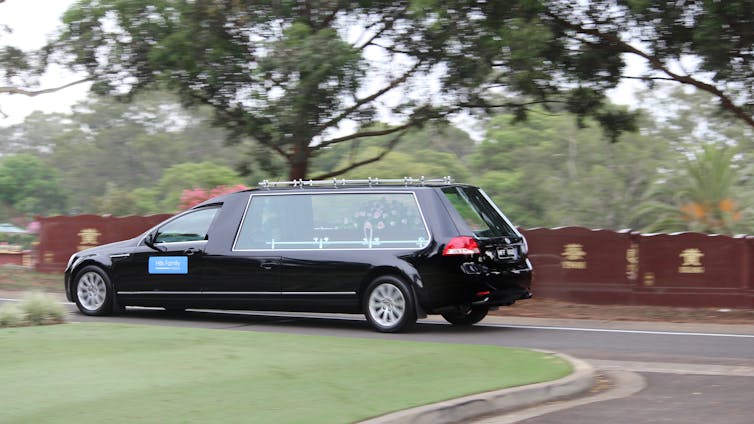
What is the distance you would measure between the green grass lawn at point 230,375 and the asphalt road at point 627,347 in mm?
898

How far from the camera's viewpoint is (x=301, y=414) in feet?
21.8

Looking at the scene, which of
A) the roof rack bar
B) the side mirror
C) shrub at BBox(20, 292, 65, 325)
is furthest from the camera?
the side mirror

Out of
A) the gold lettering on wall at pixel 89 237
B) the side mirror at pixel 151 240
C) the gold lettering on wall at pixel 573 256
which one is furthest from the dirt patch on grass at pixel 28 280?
the gold lettering on wall at pixel 573 256

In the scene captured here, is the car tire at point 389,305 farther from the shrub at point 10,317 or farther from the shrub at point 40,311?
the shrub at point 10,317

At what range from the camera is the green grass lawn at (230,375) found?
667cm

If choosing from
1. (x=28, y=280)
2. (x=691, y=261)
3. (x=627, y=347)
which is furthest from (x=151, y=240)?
(x=28, y=280)

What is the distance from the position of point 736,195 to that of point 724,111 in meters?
14.5

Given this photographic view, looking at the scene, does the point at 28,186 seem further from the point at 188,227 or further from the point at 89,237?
the point at 188,227

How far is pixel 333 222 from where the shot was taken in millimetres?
12344

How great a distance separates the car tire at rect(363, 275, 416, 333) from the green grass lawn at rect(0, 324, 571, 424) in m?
1.60

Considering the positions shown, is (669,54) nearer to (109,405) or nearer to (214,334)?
(214,334)

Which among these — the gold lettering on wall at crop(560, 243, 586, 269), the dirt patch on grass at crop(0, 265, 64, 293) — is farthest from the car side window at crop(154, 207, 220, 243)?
the dirt patch on grass at crop(0, 265, 64, 293)

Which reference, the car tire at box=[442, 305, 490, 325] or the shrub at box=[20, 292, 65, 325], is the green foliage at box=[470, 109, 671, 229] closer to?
the car tire at box=[442, 305, 490, 325]

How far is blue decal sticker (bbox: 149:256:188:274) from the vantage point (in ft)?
42.7
